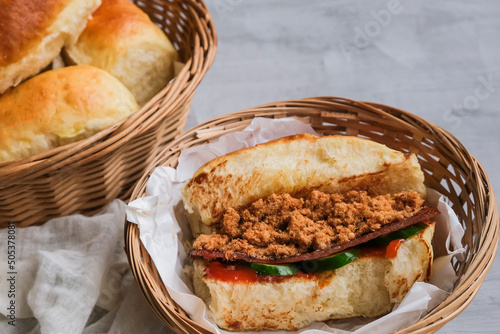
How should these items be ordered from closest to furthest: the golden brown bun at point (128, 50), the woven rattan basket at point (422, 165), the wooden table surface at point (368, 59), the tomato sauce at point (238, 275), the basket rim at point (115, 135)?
1. the woven rattan basket at point (422, 165)
2. the tomato sauce at point (238, 275)
3. the basket rim at point (115, 135)
4. the golden brown bun at point (128, 50)
5. the wooden table surface at point (368, 59)

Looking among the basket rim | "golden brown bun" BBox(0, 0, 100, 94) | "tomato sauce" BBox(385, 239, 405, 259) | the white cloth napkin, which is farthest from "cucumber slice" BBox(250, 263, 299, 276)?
"golden brown bun" BBox(0, 0, 100, 94)

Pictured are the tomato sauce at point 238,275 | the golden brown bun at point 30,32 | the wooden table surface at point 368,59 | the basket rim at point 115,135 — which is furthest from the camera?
the wooden table surface at point 368,59

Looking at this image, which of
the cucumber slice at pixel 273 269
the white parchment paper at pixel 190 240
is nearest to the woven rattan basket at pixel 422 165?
the white parchment paper at pixel 190 240

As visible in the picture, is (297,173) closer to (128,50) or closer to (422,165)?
(422,165)

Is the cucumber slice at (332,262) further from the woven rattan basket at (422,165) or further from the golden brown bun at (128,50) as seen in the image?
the golden brown bun at (128,50)

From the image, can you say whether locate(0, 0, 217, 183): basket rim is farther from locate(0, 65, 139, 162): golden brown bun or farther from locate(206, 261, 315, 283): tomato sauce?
locate(206, 261, 315, 283): tomato sauce

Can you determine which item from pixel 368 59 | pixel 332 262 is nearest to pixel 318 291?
pixel 332 262

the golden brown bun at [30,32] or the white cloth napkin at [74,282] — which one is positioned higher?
the golden brown bun at [30,32]
